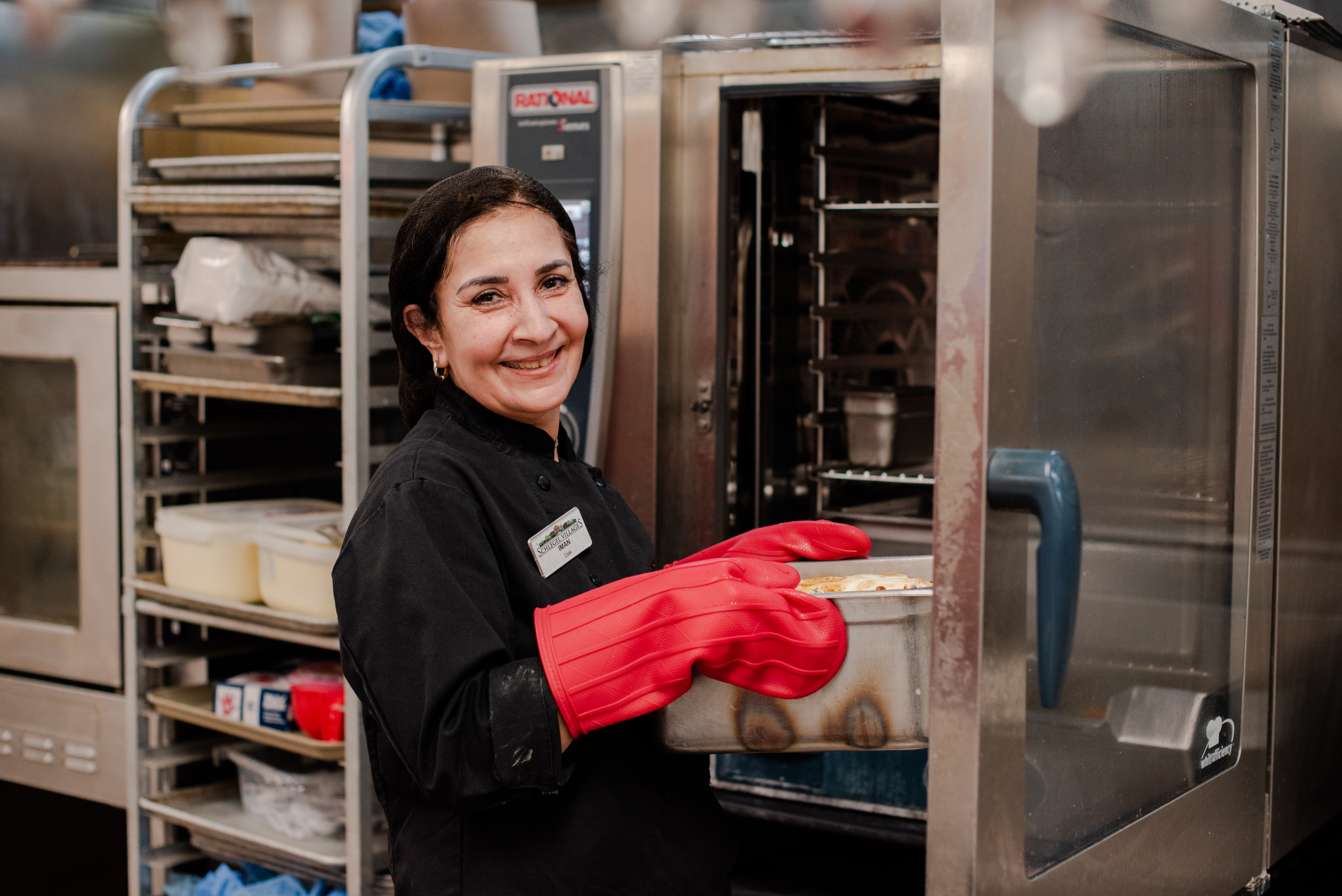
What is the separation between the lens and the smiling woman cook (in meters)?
1.16

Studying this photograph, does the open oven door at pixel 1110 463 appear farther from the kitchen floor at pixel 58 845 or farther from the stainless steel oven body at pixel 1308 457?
the kitchen floor at pixel 58 845

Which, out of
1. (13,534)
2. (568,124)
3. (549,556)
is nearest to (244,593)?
(13,534)

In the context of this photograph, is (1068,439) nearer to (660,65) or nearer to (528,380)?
(528,380)

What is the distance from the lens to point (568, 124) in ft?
7.93

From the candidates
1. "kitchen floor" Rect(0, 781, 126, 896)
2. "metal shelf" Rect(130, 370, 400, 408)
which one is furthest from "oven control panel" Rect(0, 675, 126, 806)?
"metal shelf" Rect(130, 370, 400, 408)

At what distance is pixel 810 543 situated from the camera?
1497 millimetres

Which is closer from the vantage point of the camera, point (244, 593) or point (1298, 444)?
point (1298, 444)

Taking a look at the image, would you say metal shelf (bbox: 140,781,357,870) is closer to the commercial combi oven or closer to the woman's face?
the commercial combi oven

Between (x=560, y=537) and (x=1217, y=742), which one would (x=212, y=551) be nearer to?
(x=560, y=537)

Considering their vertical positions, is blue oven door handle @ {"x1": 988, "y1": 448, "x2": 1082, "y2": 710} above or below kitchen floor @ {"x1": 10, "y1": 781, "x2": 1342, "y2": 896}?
above

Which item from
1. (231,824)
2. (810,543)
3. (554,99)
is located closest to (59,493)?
(231,824)

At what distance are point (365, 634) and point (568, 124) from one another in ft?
4.73

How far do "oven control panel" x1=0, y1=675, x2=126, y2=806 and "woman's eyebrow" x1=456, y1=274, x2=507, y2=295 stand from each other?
199cm

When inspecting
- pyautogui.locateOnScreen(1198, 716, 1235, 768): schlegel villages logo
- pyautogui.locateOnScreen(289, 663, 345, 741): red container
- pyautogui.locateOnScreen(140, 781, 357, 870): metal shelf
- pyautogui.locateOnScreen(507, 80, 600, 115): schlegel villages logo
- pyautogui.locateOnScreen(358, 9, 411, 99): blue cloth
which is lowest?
pyautogui.locateOnScreen(140, 781, 357, 870): metal shelf
